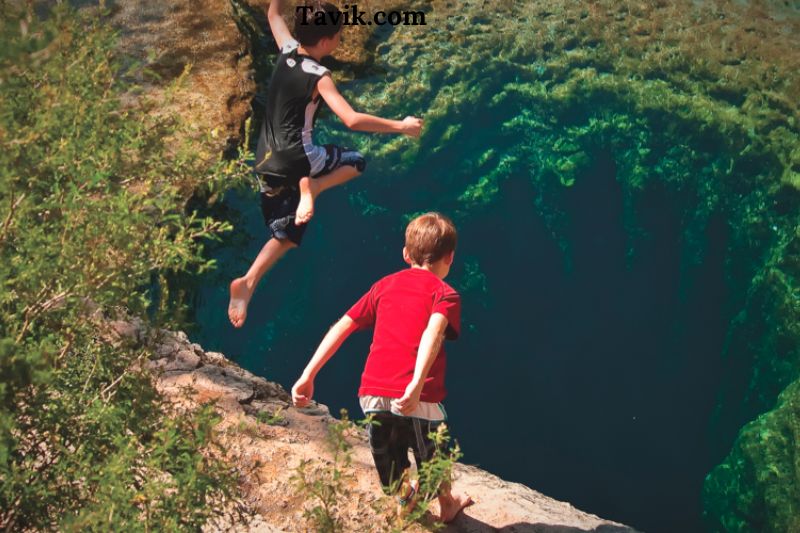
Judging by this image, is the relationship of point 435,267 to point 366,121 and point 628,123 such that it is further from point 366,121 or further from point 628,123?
point 628,123

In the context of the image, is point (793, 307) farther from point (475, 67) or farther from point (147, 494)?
point (147, 494)

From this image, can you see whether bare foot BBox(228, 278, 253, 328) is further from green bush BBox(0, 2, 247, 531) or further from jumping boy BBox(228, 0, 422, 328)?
green bush BBox(0, 2, 247, 531)

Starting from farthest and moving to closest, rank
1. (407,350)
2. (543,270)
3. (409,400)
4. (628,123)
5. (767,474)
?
(543,270), (628,123), (767,474), (407,350), (409,400)

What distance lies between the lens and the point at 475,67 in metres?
6.43

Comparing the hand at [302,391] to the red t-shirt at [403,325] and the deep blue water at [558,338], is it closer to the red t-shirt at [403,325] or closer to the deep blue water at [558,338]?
the red t-shirt at [403,325]

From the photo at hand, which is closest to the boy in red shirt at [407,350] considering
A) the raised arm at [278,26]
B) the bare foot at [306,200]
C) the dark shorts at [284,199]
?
the bare foot at [306,200]

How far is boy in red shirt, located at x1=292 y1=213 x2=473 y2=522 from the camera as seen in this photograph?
335 cm

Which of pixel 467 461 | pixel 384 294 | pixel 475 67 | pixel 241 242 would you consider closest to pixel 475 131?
pixel 475 67

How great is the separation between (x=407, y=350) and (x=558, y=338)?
3.29 m

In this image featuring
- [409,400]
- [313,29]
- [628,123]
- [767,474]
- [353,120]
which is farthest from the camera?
[628,123]

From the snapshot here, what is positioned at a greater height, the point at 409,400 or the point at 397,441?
the point at 409,400

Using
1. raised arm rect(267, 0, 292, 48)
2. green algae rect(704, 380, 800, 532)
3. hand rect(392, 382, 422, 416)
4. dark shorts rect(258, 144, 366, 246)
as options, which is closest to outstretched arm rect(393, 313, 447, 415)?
hand rect(392, 382, 422, 416)

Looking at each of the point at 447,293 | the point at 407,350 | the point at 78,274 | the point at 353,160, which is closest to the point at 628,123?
the point at 353,160

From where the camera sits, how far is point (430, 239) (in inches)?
139
